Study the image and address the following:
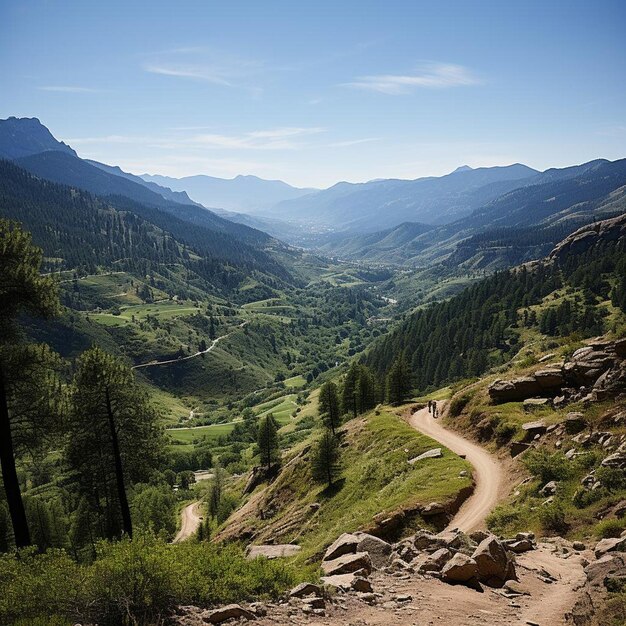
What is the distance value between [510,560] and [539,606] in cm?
259

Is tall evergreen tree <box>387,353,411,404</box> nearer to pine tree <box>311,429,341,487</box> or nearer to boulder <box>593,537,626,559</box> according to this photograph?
pine tree <box>311,429,341,487</box>

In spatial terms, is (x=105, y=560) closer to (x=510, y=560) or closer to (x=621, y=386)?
(x=510, y=560)

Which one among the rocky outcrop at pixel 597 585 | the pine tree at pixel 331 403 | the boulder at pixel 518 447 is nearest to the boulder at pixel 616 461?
the rocky outcrop at pixel 597 585

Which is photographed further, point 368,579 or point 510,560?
point 510,560

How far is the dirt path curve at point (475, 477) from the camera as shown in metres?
29.8

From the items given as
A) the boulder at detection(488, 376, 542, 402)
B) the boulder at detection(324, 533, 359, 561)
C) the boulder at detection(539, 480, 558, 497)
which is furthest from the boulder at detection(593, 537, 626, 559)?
the boulder at detection(488, 376, 542, 402)

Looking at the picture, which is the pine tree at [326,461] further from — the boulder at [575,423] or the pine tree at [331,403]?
the boulder at [575,423]

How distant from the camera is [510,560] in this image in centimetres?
1778

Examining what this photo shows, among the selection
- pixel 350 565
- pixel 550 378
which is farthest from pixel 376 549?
pixel 550 378

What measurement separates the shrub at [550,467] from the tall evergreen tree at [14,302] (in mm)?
28570

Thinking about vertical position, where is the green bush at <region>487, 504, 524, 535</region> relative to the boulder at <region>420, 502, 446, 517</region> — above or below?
above

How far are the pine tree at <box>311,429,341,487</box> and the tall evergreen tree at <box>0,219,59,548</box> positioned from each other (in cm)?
3731

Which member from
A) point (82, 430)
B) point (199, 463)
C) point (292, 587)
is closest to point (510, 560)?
point (292, 587)

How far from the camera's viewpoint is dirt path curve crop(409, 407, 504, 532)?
29.8 metres
